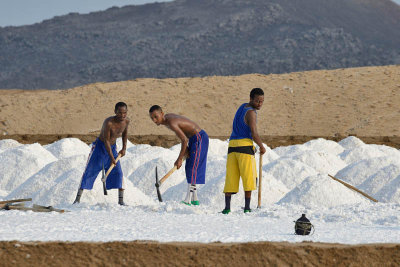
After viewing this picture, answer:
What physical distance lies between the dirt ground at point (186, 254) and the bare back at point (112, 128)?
2711mm

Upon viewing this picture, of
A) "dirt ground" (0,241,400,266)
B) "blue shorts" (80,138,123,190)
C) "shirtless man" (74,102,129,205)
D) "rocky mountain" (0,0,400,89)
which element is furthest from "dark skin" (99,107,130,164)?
"rocky mountain" (0,0,400,89)

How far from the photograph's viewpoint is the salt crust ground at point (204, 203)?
5.15m

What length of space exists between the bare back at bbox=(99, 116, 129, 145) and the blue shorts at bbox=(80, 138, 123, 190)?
144 millimetres

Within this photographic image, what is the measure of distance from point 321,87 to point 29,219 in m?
25.9

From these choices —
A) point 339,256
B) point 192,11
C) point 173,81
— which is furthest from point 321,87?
point 192,11

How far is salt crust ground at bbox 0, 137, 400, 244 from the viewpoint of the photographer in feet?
16.9

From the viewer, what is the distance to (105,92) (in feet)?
98.7

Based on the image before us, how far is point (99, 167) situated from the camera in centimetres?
721

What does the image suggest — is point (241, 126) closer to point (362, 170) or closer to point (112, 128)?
point (112, 128)

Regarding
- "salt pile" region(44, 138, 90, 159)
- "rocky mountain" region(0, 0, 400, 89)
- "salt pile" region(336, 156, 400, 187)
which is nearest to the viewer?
"salt pile" region(336, 156, 400, 187)

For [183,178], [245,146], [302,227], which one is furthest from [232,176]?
[183,178]

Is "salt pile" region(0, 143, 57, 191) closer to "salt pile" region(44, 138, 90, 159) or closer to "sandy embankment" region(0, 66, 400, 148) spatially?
"salt pile" region(44, 138, 90, 159)

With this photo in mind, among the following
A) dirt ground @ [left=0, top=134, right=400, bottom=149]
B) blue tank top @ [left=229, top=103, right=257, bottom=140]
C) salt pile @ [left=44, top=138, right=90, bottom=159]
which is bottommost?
salt pile @ [left=44, top=138, right=90, bottom=159]

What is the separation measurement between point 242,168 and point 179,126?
0.76 m
